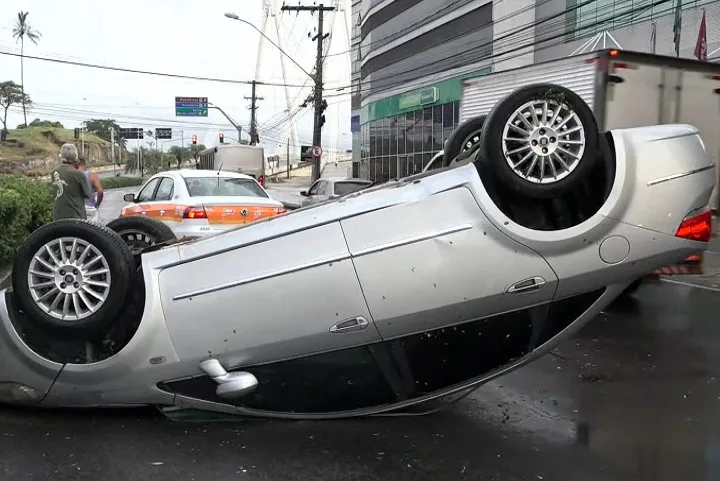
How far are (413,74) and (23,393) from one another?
3816 cm

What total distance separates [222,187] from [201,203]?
96 centimetres

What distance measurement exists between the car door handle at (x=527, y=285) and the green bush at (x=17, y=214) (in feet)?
24.8

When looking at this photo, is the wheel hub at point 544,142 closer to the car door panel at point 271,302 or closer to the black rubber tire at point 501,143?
the black rubber tire at point 501,143

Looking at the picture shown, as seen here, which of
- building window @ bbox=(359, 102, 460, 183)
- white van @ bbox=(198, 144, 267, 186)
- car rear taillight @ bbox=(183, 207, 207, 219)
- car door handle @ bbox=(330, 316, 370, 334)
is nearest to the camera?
car door handle @ bbox=(330, 316, 370, 334)

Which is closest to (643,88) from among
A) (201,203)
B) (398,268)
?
(398,268)

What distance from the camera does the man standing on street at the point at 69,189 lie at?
24.5 feet

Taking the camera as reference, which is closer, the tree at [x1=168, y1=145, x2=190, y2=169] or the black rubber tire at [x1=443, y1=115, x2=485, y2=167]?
the black rubber tire at [x1=443, y1=115, x2=485, y2=167]

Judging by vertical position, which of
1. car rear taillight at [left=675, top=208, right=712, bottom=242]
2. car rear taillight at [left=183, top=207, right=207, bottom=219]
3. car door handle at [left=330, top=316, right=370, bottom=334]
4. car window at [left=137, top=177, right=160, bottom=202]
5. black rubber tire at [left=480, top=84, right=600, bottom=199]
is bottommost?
car rear taillight at [left=183, top=207, right=207, bottom=219]

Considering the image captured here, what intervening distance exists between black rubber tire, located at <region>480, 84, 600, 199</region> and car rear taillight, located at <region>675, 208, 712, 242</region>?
1.84 ft

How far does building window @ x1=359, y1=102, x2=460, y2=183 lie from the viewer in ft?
113

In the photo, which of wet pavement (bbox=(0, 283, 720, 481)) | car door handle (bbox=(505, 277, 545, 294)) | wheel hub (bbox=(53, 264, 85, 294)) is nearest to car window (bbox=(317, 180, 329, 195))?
wet pavement (bbox=(0, 283, 720, 481))

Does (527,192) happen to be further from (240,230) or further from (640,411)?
(640,411)

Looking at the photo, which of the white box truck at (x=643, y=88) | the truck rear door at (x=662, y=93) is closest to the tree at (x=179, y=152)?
the white box truck at (x=643, y=88)

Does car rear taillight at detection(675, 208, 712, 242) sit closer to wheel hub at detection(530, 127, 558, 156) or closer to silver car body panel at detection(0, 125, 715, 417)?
silver car body panel at detection(0, 125, 715, 417)
